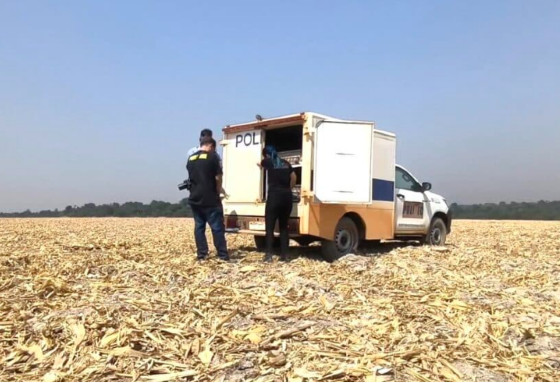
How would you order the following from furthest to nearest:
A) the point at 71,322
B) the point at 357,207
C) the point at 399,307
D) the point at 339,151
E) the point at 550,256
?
the point at 550,256
the point at 357,207
the point at 339,151
the point at 399,307
the point at 71,322

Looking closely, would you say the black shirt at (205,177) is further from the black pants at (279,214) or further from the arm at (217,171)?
the black pants at (279,214)

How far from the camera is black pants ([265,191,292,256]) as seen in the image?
345 inches

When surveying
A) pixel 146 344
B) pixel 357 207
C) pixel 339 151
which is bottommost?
pixel 146 344

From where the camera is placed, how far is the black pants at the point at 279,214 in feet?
28.7

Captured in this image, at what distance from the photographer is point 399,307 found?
531cm

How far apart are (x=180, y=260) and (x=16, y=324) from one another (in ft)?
12.9

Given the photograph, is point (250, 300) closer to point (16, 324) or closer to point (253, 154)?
point (16, 324)

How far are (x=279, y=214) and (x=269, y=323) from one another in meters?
4.41

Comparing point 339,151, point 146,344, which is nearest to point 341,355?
point 146,344

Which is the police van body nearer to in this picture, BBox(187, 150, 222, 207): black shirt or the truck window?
the truck window

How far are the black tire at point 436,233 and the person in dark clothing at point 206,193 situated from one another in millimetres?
6320

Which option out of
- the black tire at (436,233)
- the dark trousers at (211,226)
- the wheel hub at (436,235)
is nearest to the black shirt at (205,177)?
the dark trousers at (211,226)

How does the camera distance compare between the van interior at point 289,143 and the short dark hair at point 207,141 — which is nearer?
the short dark hair at point 207,141

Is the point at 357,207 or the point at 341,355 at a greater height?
the point at 357,207
